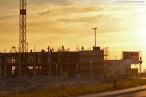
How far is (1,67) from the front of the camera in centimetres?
13388

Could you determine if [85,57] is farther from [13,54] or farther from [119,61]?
[13,54]

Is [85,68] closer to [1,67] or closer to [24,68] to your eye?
[24,68]

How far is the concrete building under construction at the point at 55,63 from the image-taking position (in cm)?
11925

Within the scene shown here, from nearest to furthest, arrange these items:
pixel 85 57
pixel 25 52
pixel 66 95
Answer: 1. pixel 66 95
2. pixel 85 57
3. pixel 25 52

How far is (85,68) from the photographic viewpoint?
396 feet

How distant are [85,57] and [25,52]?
19824 mm

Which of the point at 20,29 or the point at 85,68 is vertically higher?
the point at 20,29

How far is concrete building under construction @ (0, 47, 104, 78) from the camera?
119250 mm

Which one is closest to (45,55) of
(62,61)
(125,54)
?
(62,61)

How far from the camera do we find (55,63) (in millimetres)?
123125

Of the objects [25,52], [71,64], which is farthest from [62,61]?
[25,52]

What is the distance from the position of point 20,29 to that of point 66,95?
95.3m

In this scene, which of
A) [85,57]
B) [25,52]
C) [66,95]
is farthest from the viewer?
[25,52]

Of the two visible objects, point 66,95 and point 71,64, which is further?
point 71,64
